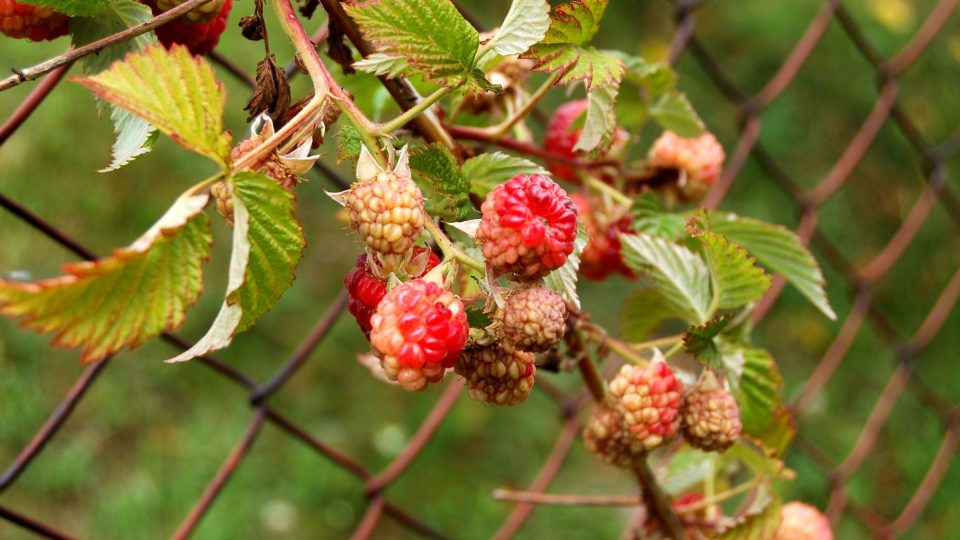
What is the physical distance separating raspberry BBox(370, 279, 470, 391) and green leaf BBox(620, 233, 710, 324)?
28 cm

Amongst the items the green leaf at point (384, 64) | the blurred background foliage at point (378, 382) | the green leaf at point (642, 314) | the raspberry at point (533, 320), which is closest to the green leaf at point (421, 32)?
the green leaf at point (384, 64)

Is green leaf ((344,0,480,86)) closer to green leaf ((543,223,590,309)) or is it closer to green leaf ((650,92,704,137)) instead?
green leaf ((543,223,590,309))

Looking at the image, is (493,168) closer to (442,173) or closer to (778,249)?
(442,173)

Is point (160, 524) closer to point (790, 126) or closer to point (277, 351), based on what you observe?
point (277, 351)

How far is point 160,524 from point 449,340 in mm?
1244

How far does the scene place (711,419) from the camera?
23.5 inches

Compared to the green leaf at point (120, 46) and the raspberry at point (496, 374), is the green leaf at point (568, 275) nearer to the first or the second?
the raspberry at point (496, 374)

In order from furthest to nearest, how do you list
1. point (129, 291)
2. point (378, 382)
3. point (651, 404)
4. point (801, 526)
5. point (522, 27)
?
point (378, 382) < point (801, 526) < point (651, 404) < point (522, 27) < point (129, 291)

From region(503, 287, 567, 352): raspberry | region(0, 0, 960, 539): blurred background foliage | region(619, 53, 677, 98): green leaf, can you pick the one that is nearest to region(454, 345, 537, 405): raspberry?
region(503, 287, 567, 352): raspberry

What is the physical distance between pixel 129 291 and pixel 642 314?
467 millimetres

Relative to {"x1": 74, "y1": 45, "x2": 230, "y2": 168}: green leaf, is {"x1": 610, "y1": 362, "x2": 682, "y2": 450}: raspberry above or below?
below

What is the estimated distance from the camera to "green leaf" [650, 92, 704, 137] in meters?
0.74

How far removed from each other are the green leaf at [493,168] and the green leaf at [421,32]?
0.26ft

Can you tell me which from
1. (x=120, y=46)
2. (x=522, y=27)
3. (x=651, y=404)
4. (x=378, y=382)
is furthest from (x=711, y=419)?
(x=378, y=382)
